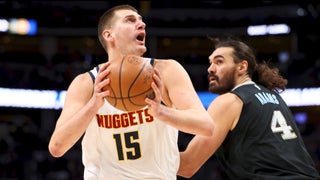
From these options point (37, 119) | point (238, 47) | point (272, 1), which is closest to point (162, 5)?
point (272, 1)

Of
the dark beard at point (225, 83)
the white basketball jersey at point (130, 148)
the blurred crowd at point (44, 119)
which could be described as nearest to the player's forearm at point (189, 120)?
the white basketball jersey at point (130, 148)

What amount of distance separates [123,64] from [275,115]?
4.73 ft

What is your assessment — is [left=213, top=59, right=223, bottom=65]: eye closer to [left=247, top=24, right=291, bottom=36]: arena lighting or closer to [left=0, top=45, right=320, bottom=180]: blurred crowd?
[left=0, top=45, right=320, bottom=180]: blurred crowd

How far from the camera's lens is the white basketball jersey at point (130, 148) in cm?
347

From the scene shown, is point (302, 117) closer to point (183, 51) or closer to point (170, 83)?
point (183, 51)

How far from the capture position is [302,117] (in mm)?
18906

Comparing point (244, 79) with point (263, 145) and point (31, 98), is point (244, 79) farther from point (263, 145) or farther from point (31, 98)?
point (31, 98)

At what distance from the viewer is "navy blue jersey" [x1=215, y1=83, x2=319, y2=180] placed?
3807mm

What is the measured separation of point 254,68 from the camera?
14.7 feet

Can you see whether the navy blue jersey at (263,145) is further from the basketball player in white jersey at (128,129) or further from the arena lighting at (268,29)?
the arena lighting at (268,29)

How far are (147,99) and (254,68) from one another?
166 cm

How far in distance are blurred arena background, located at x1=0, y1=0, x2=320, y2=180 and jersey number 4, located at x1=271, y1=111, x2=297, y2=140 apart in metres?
11.8

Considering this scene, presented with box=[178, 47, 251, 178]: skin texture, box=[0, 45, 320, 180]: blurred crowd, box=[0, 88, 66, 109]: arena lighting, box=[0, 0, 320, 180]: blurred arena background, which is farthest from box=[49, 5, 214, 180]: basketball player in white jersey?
box=[0, 88, 66, 109]: arena lighting

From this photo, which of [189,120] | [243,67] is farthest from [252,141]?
[189,120]
